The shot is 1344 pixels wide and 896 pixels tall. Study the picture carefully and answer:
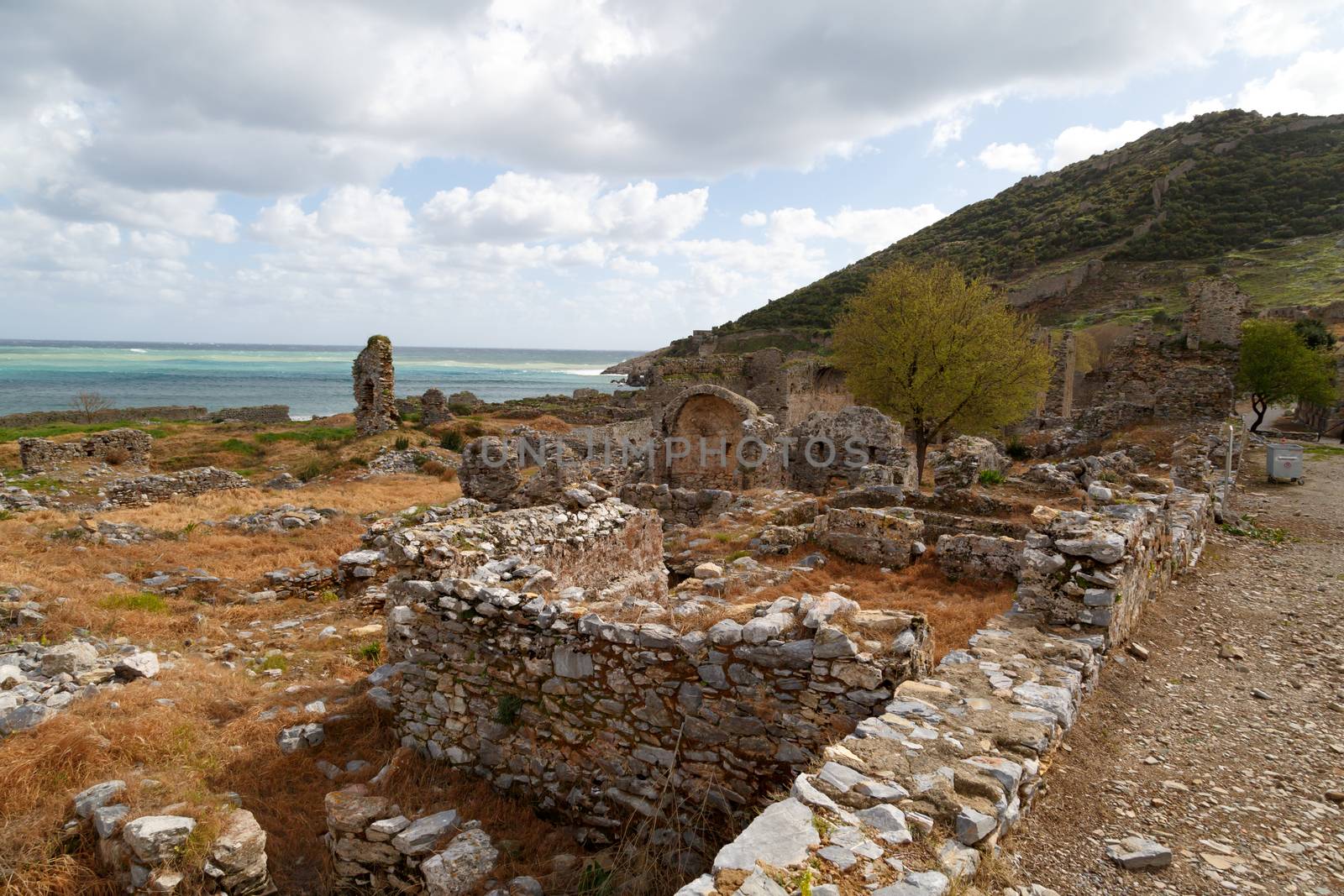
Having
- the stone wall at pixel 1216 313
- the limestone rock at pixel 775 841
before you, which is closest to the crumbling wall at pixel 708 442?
the limestone rock at pixel 775 841

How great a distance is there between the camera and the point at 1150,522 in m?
8.04

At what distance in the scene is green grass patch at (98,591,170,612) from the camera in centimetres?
870

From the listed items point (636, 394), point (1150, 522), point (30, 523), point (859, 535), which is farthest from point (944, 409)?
point (636, 394)

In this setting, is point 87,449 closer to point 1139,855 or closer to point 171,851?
point 171,851

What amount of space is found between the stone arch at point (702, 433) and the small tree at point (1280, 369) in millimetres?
23072

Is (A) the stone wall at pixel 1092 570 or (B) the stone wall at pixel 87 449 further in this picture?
(B) the stone wall at pixel 87 449

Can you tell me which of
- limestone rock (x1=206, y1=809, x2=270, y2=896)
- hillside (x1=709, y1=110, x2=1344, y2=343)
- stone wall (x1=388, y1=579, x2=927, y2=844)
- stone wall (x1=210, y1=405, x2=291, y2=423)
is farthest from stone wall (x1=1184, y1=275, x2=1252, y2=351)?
stone wall (x1=210, y1=405, x2=291, y2=423)

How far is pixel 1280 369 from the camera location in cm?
2727

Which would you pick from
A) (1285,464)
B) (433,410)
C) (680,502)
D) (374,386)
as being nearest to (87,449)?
(374,386)

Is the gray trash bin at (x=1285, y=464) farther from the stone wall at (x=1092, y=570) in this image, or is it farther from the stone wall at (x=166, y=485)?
the stone wall at (x=166, y=485)

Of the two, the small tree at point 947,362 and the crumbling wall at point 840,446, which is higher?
the small tree at point 947,362

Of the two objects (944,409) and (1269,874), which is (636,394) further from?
(1269,874)

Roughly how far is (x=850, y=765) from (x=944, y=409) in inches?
792

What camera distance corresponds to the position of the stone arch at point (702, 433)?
72.9 ft
